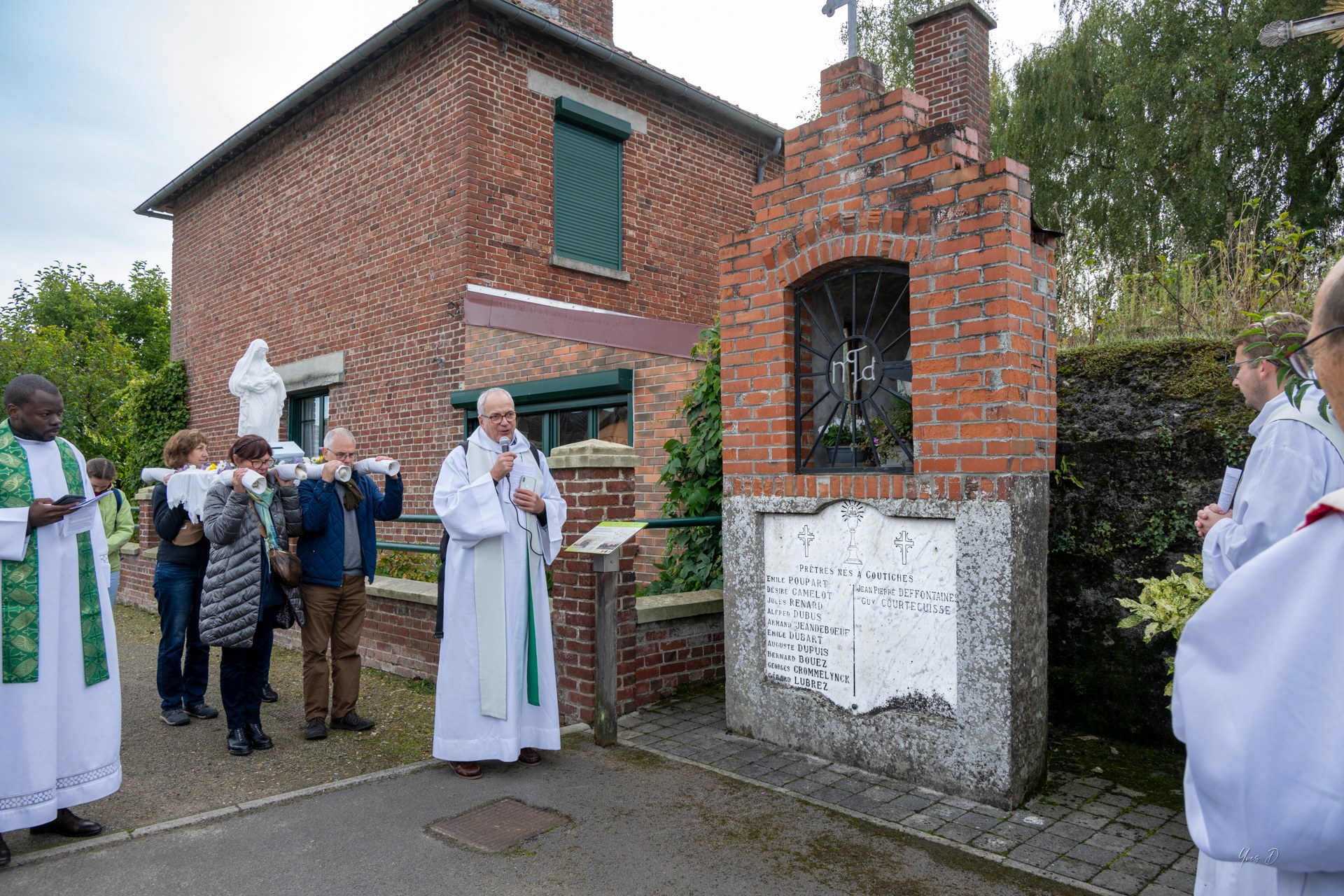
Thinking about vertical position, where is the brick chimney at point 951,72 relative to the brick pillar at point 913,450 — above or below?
above

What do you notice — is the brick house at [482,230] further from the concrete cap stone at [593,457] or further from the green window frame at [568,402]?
the concrete cap stone at [593,457]

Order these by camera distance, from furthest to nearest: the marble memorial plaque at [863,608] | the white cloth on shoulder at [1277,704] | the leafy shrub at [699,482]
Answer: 1. the leafy shrub at [699,482]
2. the marble memorial plaque at [863,608]
3. the white cloth on shoulder at [1277,704]

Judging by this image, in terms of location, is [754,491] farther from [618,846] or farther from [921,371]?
[618,846]

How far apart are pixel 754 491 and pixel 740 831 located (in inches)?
76.4

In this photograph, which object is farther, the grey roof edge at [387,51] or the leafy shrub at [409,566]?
the grey roof edge at [387,51]

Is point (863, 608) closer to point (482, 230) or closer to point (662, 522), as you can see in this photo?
point (662, 522)

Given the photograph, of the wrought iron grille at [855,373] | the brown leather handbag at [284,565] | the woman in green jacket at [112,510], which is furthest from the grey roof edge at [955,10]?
the woman in green jacket at [112,510]

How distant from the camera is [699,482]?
22.7 feet

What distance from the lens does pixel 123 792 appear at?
4535 mm

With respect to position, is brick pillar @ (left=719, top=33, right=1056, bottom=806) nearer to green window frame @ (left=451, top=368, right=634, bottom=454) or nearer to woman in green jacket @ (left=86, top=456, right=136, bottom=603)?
green window frame @ (left=451, top=368, right=634, bottom=454)

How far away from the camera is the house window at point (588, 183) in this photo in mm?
11047

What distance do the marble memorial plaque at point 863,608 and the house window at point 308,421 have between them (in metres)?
9.50

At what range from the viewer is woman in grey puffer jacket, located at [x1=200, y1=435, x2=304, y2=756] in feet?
16.5

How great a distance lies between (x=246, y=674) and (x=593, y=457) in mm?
2429
